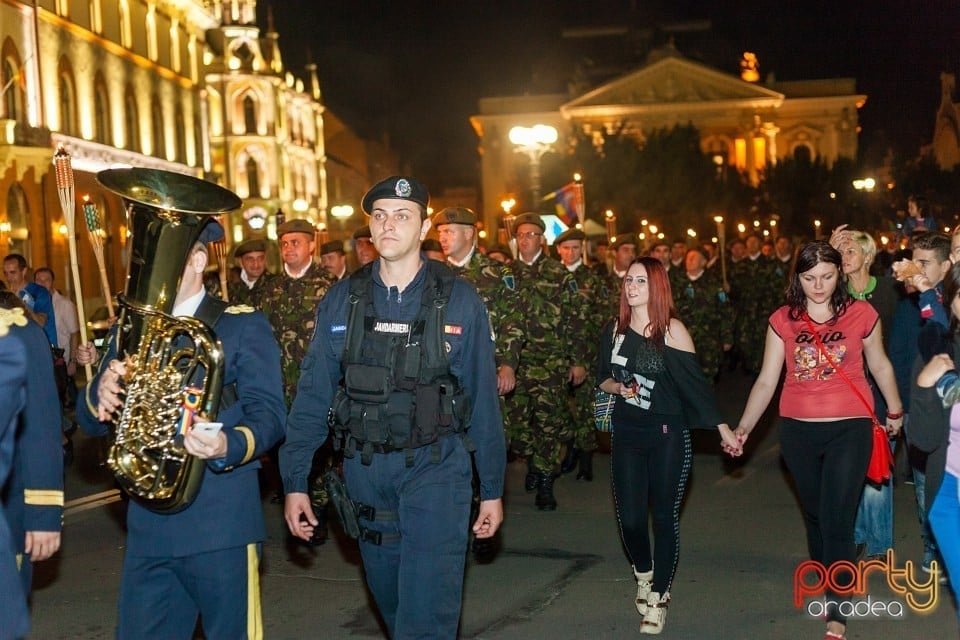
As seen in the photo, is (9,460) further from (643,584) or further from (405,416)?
(643,584)

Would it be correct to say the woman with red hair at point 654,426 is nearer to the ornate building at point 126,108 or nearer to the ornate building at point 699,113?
the ornate building at point 126,108

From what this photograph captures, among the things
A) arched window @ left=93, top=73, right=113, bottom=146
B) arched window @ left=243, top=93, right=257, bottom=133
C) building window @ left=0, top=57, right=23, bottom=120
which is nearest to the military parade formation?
building window @ left=0, top=57, right=23, bottom=120

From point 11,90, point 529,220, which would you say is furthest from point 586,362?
point 11,90

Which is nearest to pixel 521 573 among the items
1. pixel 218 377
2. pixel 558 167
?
pixel 218 377

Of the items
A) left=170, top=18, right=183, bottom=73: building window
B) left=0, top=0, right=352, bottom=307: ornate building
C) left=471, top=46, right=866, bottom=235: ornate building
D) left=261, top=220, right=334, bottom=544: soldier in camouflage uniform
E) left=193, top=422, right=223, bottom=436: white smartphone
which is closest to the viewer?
left=193, top=422, right=223, bottom=436: white smartphone

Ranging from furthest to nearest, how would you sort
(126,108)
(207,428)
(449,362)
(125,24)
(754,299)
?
1. (126,108)
2. (125,24)
3. (754,299)
4. (449,362)
5. (207,428)

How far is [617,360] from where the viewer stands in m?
6.77

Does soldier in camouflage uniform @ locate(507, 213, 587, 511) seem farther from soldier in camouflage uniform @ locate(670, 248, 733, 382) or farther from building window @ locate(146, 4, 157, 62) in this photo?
building window @ locate(146, 4, 157, 62)

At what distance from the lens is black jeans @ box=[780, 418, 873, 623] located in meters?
6.10

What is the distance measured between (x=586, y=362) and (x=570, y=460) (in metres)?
1.03

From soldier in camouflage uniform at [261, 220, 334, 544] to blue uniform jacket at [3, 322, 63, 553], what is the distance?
4.93 m

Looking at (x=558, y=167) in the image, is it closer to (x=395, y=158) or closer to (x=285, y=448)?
(x=395, y=158)

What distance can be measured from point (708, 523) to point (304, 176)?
2757 inches

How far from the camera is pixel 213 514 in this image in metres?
4.27
